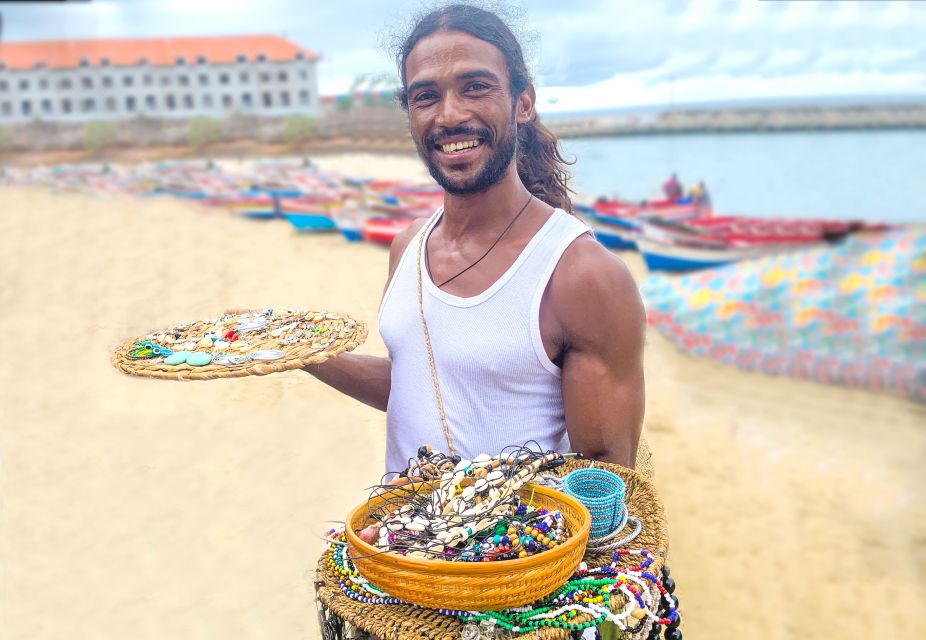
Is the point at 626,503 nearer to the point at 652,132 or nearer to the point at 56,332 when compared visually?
the point at 56,332

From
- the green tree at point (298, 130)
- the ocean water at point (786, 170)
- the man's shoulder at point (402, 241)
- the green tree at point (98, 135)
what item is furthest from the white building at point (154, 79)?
the man's shoulder at point (402, 241)

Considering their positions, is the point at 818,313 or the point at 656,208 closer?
the point at 818,313

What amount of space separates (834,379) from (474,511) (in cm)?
944

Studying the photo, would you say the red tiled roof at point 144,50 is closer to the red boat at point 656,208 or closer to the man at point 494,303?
the red boat at point 656,208

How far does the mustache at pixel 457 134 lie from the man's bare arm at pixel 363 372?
1.40 feet

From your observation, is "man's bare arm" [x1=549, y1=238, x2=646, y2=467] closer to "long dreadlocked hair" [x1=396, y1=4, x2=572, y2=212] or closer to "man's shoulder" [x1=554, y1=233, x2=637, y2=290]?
"man's shoulder" [x1=554, y1=233, x2=637, y2=290]

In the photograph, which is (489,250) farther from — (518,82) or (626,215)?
(626,215)

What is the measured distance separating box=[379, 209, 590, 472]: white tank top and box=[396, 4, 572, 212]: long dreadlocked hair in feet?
1.31

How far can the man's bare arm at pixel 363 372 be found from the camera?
2195 mm

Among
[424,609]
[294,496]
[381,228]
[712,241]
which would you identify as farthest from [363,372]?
[381,228]

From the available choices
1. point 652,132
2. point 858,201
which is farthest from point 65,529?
point 652,132

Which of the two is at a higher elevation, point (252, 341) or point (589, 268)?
point (589, 268)

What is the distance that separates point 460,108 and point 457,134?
62mm

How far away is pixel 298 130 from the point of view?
31109 mm
